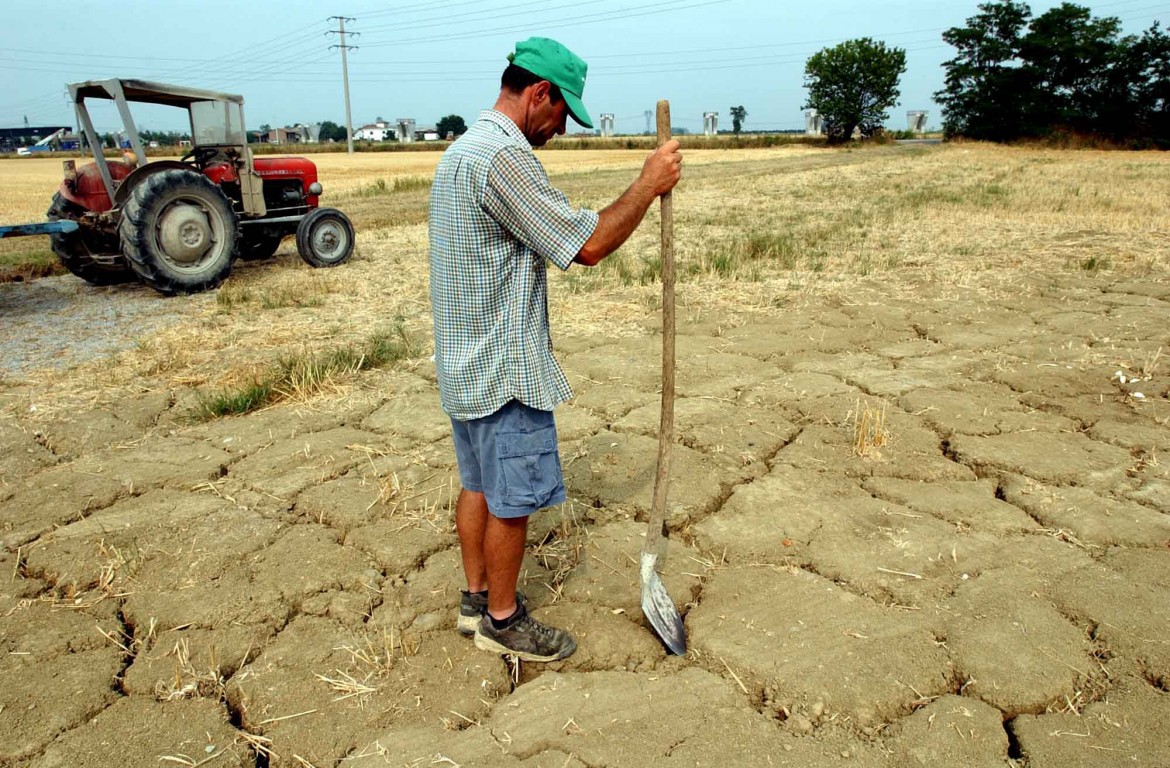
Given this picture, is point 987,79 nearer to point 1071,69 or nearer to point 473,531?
point 1071,69

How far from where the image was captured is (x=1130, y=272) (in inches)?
253

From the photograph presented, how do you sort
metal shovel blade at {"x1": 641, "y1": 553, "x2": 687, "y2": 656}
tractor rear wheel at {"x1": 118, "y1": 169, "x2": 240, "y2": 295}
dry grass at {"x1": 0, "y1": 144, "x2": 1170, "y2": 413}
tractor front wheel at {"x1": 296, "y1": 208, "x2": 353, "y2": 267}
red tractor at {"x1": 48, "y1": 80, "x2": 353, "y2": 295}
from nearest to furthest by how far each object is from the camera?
metal shovel blade at {"x1": 641, "y1": 553, "x2": 687, "y2": 656} → dry grass at {"x1": 0, "y1": 144, "x2": 1170, "y2": 413} → tractor rear wheel at {"x1": 118, "y1": 169, "x2": 240, "y2": 295} → red tractor at {"x1": 48, "y1": 80, "x2": 353, "y2": 295} → tractor front wheel at {"x1": 296, "y1": 208, "x2": 353, "y2": 267}

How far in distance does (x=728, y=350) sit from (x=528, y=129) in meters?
3.02

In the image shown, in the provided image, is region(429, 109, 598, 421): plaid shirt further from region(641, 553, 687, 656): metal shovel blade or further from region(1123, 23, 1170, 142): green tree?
region(1123, 23, 1170, 142): green tree

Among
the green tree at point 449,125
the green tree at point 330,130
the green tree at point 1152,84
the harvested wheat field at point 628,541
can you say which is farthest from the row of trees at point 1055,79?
the green tree at point 330,130

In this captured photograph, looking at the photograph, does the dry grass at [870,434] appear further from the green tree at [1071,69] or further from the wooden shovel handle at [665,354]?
the green tree at [1071,69]

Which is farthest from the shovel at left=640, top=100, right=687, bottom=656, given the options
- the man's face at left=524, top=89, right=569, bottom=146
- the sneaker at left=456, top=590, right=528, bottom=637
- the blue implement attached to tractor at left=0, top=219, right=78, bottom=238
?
the blue implement attached to tractor at left=0, top=219, right=78, bottom=238

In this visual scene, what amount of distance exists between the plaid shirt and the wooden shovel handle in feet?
0.99

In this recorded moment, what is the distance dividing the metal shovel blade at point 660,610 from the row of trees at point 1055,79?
108 ft

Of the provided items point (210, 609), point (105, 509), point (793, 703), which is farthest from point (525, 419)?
point (105, 509)

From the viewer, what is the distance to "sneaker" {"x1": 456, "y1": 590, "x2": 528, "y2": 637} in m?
2.31

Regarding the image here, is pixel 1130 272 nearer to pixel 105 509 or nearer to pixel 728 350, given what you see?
pixel 728 350

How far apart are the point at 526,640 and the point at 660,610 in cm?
39

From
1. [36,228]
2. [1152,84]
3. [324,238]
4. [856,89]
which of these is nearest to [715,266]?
[324,238]
